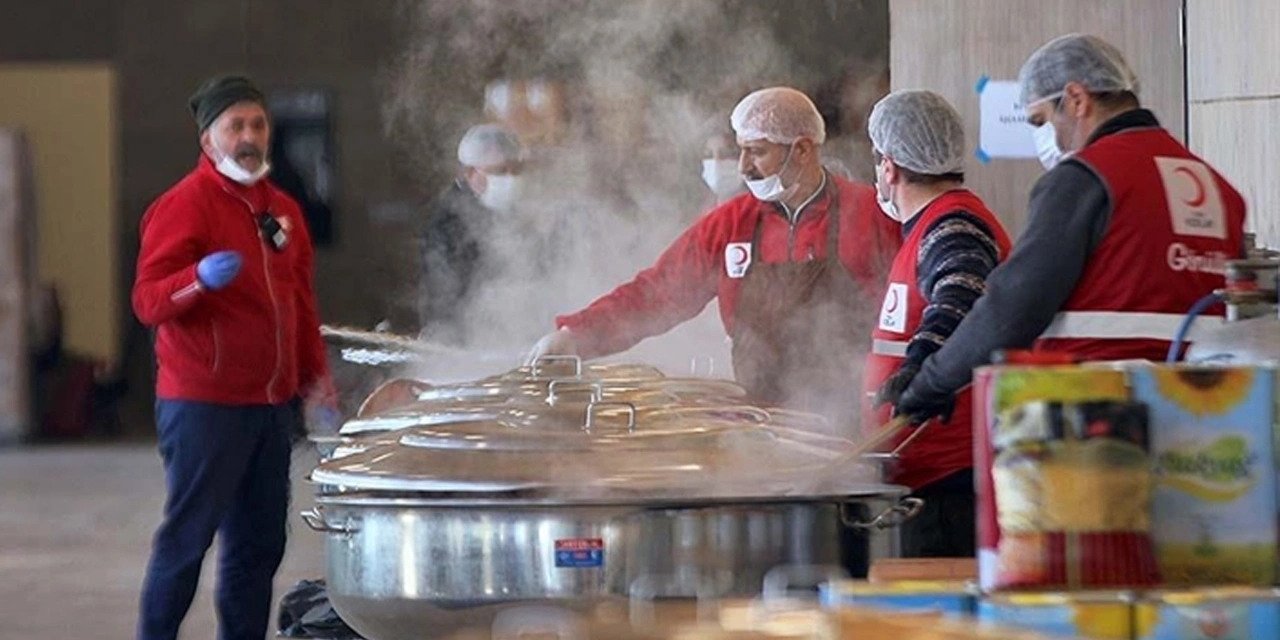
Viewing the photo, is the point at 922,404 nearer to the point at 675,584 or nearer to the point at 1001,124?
the point at 675,584

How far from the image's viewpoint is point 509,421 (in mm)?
4438

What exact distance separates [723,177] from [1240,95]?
1.58 meters

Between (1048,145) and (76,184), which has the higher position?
(76,184)

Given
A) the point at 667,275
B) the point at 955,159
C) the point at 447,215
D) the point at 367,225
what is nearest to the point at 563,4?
the point at 447,215

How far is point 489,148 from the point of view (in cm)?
768

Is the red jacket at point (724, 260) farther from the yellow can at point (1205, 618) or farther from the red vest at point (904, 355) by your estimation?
the yellow can at point (1205, 618)

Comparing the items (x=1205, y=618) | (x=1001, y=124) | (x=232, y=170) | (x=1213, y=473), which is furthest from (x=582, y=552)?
(x=1001, y=124)

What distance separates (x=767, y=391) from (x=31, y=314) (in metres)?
13.2

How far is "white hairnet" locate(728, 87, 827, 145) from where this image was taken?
605cm

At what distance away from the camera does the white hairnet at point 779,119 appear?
6047mm

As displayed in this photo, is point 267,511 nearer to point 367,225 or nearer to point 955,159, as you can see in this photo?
point 955,159

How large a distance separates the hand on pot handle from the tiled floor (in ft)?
9.18

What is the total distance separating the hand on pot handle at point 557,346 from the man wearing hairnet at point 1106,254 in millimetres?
1597

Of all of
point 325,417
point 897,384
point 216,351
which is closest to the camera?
point 897,384
